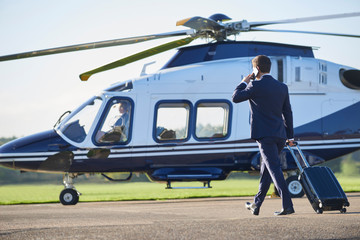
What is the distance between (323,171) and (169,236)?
8.72ft

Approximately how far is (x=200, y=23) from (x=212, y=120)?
192 centimetres

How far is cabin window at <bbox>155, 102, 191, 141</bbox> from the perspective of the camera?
31.2 feet

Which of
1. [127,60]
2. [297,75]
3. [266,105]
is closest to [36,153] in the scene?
[127,60]

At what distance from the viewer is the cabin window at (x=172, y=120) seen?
9.50 m

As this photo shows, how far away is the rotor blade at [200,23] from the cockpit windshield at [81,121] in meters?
2.40

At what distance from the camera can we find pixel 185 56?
32.7 ft

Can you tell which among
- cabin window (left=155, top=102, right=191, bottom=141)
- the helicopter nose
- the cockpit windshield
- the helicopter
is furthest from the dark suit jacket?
the helicopter nose

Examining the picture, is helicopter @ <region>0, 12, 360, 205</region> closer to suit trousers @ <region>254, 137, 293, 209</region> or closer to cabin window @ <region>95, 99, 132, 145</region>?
cabin window @ <region>95, 99, 132, 145</region>

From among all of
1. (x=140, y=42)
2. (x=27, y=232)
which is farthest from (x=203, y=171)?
(x=27, y=232)

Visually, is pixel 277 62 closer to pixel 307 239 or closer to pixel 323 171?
pixel 323 171

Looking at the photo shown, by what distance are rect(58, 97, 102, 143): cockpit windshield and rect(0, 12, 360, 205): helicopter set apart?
20 millimetres

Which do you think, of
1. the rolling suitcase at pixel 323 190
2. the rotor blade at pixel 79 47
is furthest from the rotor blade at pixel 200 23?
the rolling suitcase at pixel 323 190

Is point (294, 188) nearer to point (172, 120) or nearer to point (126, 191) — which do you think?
point (172, 120)

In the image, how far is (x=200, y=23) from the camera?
9.02 meters
